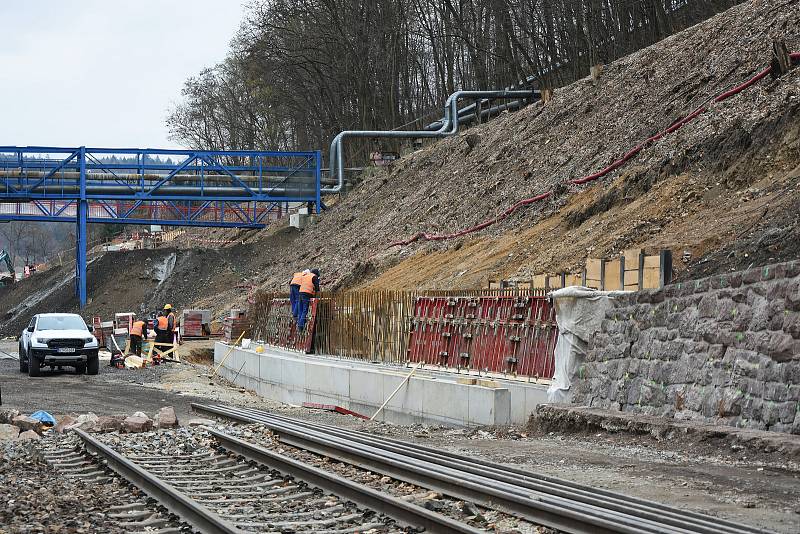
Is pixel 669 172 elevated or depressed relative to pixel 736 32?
depressed

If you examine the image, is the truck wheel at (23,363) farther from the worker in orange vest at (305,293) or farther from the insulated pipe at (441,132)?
the insulated pipe at (441,132)

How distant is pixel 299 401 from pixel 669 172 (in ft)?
34.0

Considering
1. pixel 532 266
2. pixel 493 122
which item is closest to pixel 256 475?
pixel 532 266

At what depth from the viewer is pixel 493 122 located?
4706 cm

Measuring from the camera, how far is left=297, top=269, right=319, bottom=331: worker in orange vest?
28.6 meters

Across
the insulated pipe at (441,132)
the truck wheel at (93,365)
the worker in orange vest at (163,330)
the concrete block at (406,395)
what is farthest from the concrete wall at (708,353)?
the insulated pipe at (441,132)

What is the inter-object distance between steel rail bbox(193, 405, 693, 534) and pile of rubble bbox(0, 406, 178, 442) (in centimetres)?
372

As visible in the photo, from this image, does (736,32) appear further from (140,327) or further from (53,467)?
(53,467)

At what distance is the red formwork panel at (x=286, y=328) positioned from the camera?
2855 centimetres

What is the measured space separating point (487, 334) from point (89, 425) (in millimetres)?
6699

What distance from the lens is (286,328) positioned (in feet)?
103

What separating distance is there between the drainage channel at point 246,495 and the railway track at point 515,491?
0.70 m

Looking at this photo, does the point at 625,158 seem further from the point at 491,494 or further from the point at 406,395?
the point at 491,494

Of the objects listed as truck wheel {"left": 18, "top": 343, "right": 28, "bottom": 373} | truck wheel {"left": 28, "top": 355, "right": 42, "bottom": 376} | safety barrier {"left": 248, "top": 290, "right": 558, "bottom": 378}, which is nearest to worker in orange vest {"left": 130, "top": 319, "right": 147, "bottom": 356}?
truck wheel {"left": 18, "top": 343, "right": 28, "bottom": 373}
